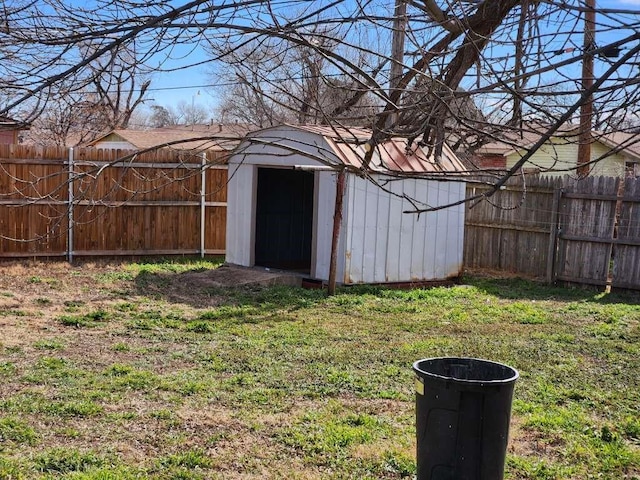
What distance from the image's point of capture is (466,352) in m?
7.80

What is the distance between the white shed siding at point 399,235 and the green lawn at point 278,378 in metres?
0.54

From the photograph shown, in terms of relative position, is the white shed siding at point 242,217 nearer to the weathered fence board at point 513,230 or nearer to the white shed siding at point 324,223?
the white shed siding at point 324,223

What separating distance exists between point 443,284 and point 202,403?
7.78 metres

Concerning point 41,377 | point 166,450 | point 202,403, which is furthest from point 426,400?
point 41,377

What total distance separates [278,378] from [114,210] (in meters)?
8.56

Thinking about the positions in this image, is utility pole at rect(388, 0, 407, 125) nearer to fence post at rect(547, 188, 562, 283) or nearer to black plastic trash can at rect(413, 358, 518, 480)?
black plastic trash can at rect(413, 358, 518, 480)

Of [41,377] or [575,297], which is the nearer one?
[41,377]

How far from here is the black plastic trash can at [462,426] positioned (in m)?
3.92

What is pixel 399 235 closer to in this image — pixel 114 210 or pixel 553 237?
pixel 553 237

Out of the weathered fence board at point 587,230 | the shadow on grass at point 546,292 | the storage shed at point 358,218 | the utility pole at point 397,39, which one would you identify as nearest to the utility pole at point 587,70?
the utility pole at point 397,39

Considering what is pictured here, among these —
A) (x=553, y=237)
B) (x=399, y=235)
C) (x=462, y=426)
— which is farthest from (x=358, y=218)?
(x=462, y=426)

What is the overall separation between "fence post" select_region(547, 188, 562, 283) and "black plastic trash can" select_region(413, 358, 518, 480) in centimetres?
991

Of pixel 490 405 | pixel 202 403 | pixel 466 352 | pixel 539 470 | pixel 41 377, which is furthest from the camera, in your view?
pixel 466 352

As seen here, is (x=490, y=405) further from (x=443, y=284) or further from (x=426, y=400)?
(x=443, y=284)
